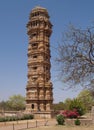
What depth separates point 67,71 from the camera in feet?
63.3

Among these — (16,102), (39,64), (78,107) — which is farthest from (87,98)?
(16,102)

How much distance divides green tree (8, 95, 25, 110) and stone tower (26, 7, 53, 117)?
41.0 m

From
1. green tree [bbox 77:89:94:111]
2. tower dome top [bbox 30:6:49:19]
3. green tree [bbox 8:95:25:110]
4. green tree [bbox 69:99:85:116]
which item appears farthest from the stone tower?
green tree [bbox 8:95:25:110]

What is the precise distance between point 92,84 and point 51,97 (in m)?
46.4

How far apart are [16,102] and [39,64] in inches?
1783

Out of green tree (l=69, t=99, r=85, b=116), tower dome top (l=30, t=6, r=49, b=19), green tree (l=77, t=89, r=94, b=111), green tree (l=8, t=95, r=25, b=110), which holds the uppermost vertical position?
tower dome top (l=30, t=6, r=49, b=19)

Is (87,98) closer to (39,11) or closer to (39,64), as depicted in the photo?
(39,64)

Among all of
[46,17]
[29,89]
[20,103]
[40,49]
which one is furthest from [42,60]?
[20,103]

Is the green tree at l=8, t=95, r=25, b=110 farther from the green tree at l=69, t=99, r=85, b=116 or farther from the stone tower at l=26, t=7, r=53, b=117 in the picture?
the green tree at l=69, t=99, r=85, b=116

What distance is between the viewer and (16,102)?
107 meters

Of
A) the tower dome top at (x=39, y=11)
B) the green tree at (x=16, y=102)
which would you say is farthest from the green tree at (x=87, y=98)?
the green tree at (x=16, y=102)

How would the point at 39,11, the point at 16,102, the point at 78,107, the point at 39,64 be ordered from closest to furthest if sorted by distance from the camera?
1. the point at 78,107
2. the point at 39,64
3. the point at 39,11
4. the point at 16,102

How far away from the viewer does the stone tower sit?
209ft

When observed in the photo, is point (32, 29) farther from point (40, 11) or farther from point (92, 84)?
point (92, 84)
